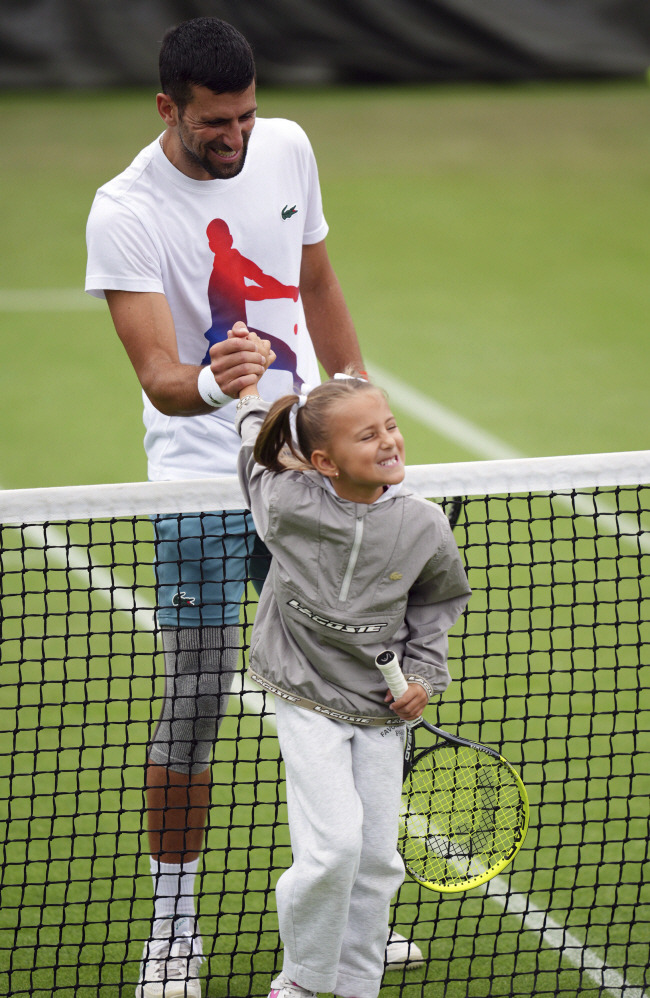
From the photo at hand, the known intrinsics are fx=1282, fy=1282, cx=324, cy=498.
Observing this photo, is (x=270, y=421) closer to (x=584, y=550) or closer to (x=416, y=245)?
(x=584, y=550)

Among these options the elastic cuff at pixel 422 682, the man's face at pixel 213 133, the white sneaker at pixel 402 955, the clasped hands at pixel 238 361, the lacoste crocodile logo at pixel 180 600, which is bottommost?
the white sneaker at pixel 402 955

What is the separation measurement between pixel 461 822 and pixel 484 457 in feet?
12.4

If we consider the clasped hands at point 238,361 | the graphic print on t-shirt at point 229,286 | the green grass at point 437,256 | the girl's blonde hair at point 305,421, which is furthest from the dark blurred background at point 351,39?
the girl's blonde hair at point 305,421

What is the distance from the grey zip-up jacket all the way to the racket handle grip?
78 millimetres

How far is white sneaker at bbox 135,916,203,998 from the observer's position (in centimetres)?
321

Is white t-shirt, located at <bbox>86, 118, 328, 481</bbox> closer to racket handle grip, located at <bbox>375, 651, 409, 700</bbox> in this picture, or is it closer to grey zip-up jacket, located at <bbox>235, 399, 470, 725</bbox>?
grey zip-up jacket, located at <bbox>235, 399, 470, 725</bbox>

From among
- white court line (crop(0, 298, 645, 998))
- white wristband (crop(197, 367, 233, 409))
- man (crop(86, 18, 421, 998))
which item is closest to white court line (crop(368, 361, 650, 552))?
white court line (crop(0, 298, 645, 998))

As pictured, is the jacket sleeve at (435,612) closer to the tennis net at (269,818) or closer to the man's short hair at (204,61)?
the tennis net at (269,818)

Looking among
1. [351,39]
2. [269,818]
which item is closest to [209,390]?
[269,818]

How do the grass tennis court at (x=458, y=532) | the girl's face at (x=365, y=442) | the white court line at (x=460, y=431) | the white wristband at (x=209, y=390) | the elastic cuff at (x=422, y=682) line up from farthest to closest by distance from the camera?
the white court line at (x=460, y=431)
the grass tennis court at (x=458, y=532)
the white wristband at (x=209, y=390)
the elastic cuff at (x=422, y=682)
the girl's face at (x=365, y=442)

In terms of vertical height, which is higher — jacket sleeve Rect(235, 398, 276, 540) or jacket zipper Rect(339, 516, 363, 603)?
jacket sleeve Rect(235, 398, 276, 540)

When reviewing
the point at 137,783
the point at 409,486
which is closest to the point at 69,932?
the point at 137,783

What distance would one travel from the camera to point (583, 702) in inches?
185

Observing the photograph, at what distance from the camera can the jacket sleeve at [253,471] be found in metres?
2.73
